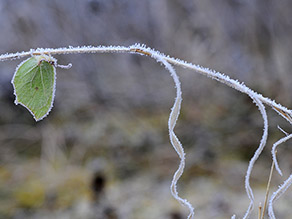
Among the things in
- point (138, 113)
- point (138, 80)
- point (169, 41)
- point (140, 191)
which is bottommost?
point (140, 191)

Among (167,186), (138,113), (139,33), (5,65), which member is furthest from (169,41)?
(5,65)

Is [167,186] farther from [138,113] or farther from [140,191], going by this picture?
[138,113]

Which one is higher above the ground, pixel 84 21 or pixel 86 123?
pixel 84 21

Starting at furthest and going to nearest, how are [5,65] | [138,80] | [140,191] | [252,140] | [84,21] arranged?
[5,65]
[138,80]
[84,21]
[252,140]
[140,191]

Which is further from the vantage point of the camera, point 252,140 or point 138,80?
point 138,80

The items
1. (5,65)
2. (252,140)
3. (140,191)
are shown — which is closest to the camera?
(140,191)

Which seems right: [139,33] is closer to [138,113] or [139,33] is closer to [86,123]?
[138,113]
